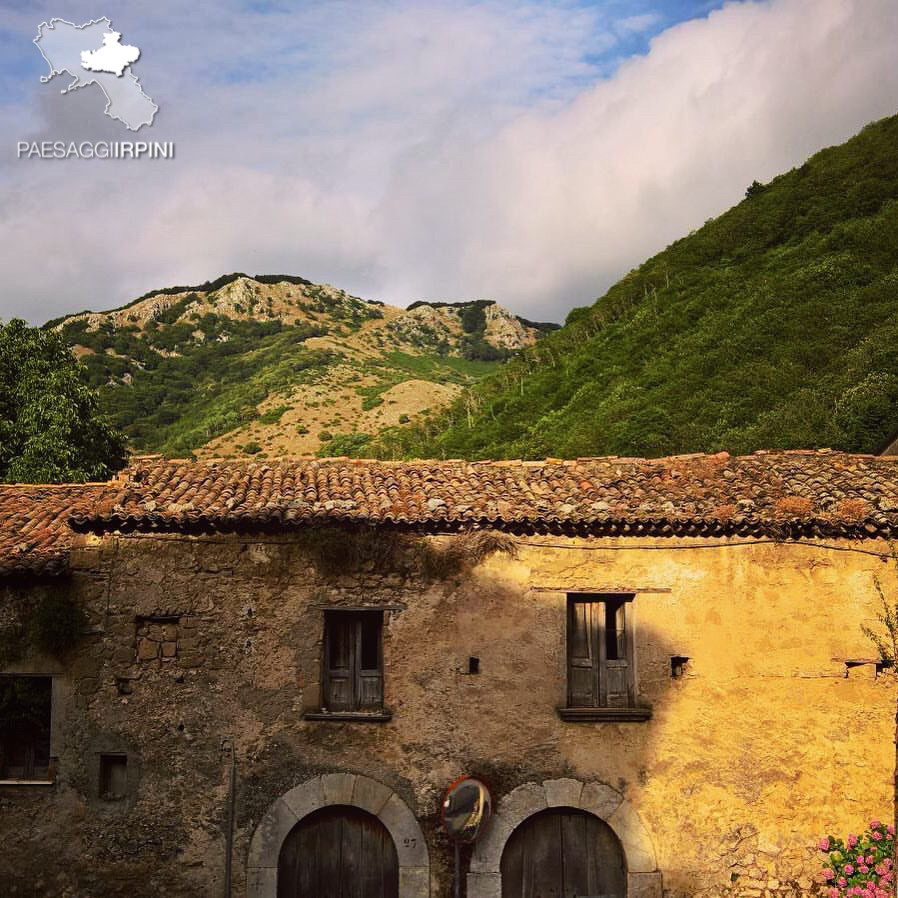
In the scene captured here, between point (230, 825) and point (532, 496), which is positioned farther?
point (532, 496)

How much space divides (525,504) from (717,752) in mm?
3680

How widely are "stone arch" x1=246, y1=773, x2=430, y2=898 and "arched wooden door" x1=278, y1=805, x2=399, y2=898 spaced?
169 mm

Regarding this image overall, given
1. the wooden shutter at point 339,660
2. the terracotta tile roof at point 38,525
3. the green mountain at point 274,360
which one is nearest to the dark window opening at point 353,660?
Result: the wooden shutter at point 339,660

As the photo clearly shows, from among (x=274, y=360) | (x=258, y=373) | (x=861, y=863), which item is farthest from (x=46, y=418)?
(x=274, y=360)

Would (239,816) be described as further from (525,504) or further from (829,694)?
(829,694)

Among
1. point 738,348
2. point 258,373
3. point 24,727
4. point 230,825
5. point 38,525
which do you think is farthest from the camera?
point 258,373

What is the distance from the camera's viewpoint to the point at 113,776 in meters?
10.5

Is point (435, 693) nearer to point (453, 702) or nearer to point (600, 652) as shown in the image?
point (453, 702)

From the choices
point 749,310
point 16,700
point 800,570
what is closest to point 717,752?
point 800,570

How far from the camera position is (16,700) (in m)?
10.7

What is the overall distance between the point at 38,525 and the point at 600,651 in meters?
7.32

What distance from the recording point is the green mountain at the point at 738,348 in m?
25.0

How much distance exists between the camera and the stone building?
10305 mm

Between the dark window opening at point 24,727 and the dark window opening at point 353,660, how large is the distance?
330 cm
